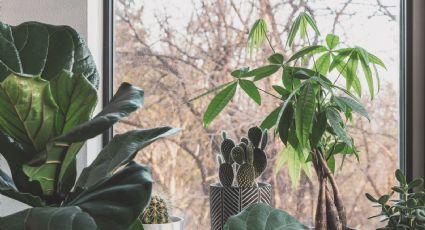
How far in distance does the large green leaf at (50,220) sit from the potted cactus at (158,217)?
0.68 metres

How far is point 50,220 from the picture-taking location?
61 centimetres

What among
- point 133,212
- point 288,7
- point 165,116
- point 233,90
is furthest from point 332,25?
point 133,212

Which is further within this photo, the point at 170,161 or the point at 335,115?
the point at 170,161

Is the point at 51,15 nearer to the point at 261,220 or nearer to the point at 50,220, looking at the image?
the point at 261,220

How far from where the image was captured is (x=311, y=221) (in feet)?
5.13

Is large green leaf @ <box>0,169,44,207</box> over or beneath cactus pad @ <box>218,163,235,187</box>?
over

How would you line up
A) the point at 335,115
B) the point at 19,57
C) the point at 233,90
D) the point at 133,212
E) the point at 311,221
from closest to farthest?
the point at 133,212, the point at 19,57, the point at 335,115, the point at 233,90, the point at 311,221

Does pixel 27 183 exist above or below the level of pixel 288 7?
below

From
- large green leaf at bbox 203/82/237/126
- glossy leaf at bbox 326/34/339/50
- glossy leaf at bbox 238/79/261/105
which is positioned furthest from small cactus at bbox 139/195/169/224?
glossy leaf at bbox 326/34/339/50

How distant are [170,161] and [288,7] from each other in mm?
557

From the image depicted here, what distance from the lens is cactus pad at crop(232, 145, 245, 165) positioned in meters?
1.31

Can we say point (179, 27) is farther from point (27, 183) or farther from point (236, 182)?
point (27, 183)

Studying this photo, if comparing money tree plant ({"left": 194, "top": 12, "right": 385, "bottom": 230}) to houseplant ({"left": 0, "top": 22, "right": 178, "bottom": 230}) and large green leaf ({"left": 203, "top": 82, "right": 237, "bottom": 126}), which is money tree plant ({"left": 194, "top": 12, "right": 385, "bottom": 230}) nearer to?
large green leaf ({"left": 203, "top": 82, "right": 237, "bottom": 126})

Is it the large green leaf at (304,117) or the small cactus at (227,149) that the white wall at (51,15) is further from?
the large green leaf at (304,117)
